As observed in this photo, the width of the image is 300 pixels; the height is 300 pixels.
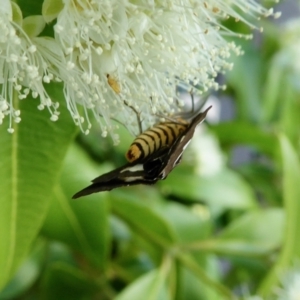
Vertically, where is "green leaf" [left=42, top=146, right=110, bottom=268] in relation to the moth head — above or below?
below

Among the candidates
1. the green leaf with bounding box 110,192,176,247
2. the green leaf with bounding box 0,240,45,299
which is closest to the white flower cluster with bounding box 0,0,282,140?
the green leaf with bounding box 110,192,176,247

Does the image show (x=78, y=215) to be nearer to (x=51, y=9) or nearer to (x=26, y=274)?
(x=26, y=274)

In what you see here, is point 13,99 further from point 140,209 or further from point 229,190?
point 229,190

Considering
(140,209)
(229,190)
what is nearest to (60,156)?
(140,209)

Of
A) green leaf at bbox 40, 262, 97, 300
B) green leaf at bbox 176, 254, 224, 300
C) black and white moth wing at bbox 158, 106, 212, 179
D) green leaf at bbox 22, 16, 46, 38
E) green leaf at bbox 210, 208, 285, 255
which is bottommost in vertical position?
green leaf at bbox 40, 262, 97, 300

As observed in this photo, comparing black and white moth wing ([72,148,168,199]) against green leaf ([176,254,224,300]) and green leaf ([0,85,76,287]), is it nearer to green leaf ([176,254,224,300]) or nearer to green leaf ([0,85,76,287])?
green leaf ([0,85,76,287])

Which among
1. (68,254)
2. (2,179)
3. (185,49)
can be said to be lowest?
(68,254)

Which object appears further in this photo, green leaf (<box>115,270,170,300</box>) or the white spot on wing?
green leaf (<box>115,270,170,300</box>)

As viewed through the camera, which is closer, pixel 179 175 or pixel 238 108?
pixel 179 175
